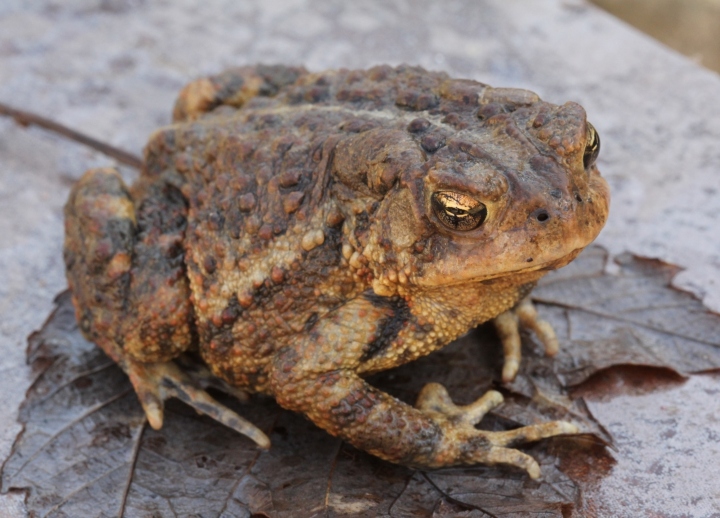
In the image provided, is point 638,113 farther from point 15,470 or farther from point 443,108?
point 15,470

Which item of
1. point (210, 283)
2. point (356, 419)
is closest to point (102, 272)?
point (210, 283)

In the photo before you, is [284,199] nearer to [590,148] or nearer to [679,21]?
Result: [590,148]

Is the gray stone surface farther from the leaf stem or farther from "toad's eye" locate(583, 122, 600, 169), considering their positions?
"toad's eye" locate(583, 122, 600, 169)

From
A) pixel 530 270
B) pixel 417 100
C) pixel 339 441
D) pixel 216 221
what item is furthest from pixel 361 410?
pixel 417 100

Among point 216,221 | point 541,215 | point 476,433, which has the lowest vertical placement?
point 476,433

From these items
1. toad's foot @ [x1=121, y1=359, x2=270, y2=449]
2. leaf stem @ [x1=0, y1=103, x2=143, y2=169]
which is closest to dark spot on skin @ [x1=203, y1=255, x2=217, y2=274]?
toad's foot @ [x1=121, y1=359, x2=270, y2=449]
